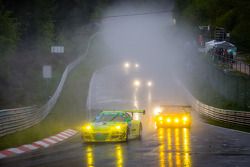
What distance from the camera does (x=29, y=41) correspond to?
7988 centimetres

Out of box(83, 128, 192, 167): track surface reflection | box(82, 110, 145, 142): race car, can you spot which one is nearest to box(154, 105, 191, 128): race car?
box(82, 110, 145, 142): race car

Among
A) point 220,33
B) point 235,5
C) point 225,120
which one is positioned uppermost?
point 235,5

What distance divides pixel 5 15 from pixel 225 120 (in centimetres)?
3213

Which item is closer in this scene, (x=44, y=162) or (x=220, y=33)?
(x=44, y=162)

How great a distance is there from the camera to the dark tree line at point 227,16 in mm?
87500

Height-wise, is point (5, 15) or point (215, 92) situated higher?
point (5, 15)

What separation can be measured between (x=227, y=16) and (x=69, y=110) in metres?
63.7

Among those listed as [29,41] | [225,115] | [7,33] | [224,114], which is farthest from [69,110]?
[29,41]

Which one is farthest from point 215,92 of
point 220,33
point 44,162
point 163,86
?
point 44,162

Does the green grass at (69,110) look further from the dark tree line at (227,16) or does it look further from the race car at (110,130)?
the dark tree line at (227,16)

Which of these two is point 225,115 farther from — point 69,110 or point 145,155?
point 145,155

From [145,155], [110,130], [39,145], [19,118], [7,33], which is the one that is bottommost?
[39,145]

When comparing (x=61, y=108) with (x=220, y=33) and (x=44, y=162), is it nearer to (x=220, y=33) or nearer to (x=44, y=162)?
(x=44, y=162)

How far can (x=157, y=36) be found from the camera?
5531 inches
